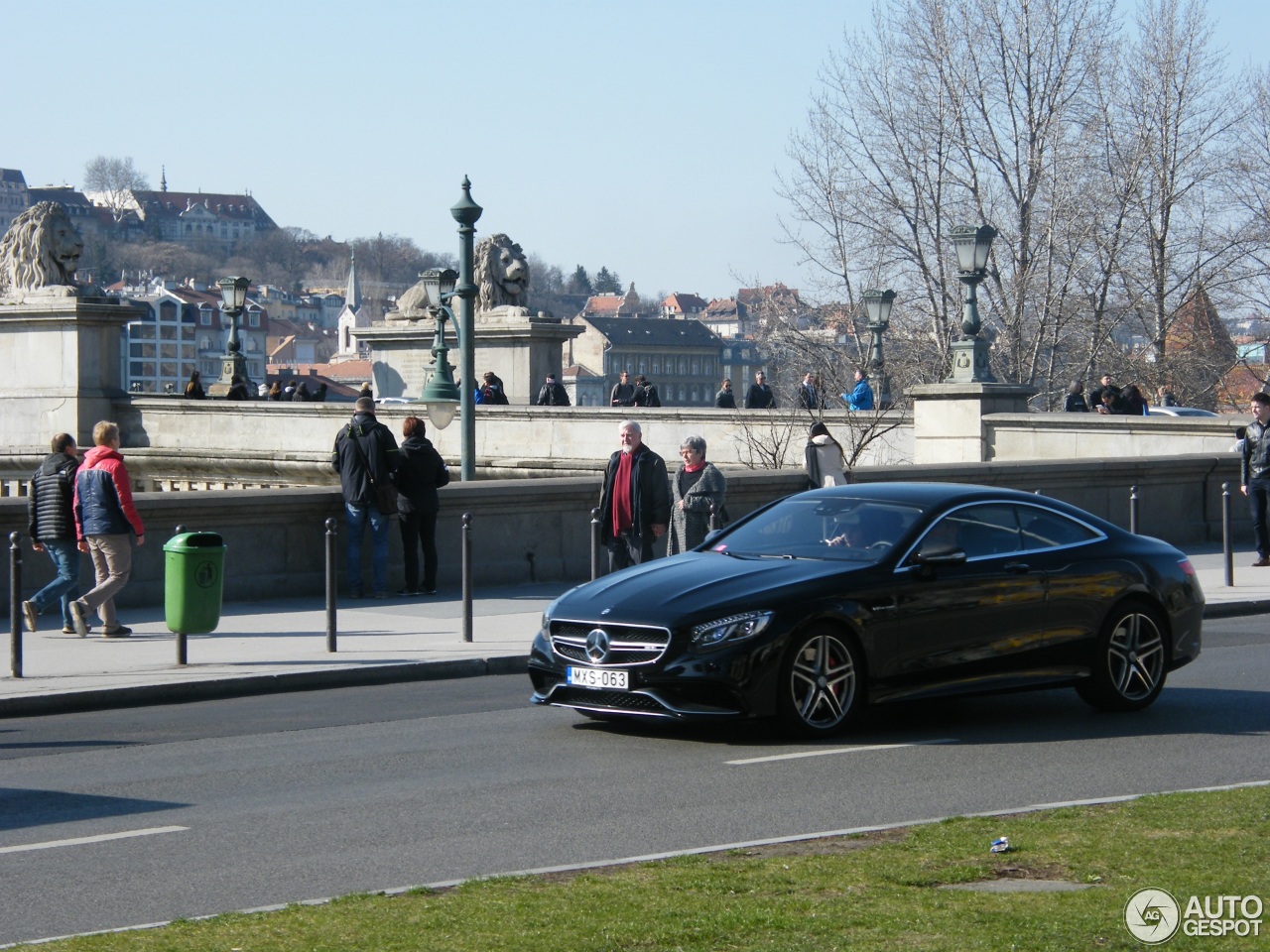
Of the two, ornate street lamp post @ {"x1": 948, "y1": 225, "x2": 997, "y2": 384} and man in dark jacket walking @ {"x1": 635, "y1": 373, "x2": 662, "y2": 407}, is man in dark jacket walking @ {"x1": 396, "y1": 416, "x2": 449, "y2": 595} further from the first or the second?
man in dark jacket walking @ {"x1": 635, "y1": 373, "x2": 662, "y2": 407}

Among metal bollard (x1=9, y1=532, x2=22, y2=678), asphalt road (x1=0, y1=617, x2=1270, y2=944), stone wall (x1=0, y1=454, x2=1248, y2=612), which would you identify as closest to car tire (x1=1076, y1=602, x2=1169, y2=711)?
asphalt road (x1=0, y1=617, x2=1270, y2=944)

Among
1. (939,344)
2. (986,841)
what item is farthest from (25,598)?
(939,344)

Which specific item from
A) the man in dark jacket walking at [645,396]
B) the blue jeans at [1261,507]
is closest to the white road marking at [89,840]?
the blue jeans at [1261,507]

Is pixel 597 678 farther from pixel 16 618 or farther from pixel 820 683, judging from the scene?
pixel 16 618

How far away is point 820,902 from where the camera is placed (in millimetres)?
6520

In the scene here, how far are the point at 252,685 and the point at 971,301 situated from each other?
16049 mm

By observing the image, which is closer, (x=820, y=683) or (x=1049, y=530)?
(x=820, y=683)

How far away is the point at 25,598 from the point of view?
16.6m

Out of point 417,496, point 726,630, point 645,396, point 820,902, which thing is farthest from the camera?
point 645,396

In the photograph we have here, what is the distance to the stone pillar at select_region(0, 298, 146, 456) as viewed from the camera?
30.5 metres

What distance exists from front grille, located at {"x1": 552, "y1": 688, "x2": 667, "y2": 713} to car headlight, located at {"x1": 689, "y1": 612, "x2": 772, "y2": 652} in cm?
44

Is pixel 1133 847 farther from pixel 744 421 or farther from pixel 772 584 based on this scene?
pixel 744 421

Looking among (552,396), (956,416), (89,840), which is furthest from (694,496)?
(552,396)

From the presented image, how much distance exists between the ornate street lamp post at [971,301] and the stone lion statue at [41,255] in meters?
14.5
